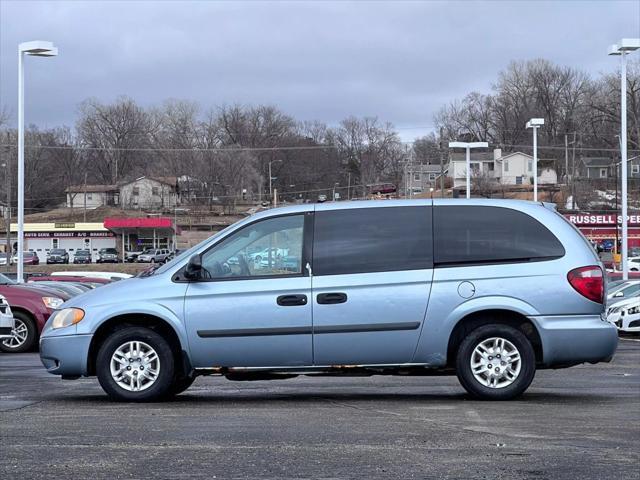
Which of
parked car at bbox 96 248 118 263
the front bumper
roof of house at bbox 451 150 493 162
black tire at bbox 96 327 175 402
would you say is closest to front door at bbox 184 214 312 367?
black tire at bbox 96 327 175 402

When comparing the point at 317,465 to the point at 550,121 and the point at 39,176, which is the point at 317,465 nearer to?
the point at 39,176

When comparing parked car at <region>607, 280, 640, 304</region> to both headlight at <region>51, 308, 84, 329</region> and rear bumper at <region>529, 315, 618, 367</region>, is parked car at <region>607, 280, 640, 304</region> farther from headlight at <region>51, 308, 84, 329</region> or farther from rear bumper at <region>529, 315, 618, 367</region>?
headlight at <region>51, 308, 84, 329</region>

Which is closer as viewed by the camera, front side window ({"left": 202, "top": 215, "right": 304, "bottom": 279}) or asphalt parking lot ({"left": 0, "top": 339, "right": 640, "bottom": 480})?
asphalt parking lot ({"left": 0, "top": 339, "right": 640, "bottom": 480})

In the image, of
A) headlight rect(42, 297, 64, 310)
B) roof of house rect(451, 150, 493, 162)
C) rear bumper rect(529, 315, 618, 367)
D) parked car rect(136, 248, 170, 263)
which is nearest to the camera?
rear bumper rect(529, 315, 618, 367)

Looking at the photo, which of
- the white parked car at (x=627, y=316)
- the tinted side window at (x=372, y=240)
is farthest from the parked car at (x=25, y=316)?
the white parked car at (x=627, y=316)

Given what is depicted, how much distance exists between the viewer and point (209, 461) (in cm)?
618

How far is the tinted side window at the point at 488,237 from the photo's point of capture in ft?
29.7

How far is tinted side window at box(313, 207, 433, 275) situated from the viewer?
29.6 ft

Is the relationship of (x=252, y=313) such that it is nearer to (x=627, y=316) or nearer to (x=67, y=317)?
(x=67, y=317)

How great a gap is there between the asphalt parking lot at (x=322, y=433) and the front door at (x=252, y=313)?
473 mm

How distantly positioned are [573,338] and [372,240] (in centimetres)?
208

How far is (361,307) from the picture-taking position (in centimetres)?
887

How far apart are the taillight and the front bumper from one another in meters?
4.61

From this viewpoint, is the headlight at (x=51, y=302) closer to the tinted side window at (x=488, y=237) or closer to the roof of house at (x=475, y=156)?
the tinted side window at (x=488, y=237)
